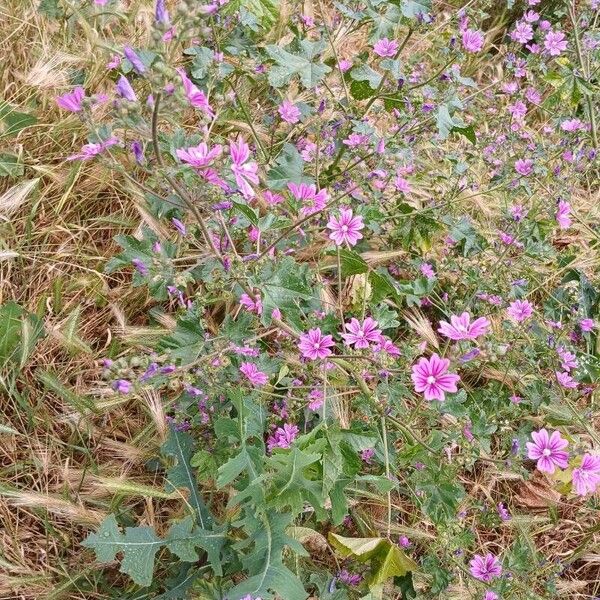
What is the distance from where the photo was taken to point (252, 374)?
2004 mm

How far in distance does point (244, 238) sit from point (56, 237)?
2.79 ft

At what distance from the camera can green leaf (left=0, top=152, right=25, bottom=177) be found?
2.63m

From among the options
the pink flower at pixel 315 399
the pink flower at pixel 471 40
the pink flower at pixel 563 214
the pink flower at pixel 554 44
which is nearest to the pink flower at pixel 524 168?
the pink flower at pixel 563 214

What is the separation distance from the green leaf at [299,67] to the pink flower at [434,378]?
1.07 metres

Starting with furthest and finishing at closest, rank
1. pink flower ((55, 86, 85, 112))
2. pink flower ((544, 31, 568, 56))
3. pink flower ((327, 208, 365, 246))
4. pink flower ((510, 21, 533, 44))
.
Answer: pink flower ((510, 21, 533, 44))
pink flower ((544, 31, 568, 56))
pink flower ((327, 208, 365, 246))
pink flower ((55, 86, 85, 112))

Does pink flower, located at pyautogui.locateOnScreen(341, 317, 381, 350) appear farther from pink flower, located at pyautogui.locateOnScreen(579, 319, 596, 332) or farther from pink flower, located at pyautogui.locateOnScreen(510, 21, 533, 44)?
pink flower, located at pyautogui.locateOnScreen(510, 21, 533, 44)

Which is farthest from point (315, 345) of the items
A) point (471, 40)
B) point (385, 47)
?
point (471, 40)

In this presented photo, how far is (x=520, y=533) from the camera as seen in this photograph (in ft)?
8.04

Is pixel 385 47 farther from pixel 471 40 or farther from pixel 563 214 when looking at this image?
pixel 563 214

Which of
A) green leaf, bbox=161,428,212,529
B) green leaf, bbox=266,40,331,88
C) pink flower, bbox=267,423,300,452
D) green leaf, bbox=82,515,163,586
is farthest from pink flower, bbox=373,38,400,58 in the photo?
green leaf, bbox=82,515,163,586

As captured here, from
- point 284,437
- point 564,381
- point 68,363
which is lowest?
point 68,363

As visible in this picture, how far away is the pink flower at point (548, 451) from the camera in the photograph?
2008mm

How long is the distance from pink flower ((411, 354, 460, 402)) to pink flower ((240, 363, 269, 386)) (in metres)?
0.45

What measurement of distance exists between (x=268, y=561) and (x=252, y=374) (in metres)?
0.48
